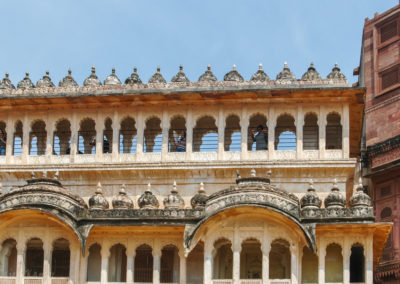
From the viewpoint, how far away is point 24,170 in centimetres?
3438

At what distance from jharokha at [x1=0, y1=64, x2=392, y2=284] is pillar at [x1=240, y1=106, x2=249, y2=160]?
47mm

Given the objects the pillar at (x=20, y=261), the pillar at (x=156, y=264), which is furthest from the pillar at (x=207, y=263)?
the pillar at (x=20, y=261)

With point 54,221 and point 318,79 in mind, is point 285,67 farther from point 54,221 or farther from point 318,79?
point 54,221

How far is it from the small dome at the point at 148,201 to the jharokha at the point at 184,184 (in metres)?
0.05

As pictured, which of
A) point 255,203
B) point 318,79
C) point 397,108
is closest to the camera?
point 255,203

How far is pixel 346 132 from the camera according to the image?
3353 centimetres

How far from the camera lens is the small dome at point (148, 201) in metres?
31.2

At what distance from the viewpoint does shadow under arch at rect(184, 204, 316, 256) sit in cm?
2939

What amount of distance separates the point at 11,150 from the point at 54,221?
5.00 m

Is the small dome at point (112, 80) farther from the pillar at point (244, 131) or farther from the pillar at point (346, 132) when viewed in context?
the pillar at point (346, 132)

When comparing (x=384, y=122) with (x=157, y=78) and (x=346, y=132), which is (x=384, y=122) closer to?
(x=346, y=132)

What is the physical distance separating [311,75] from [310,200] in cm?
582

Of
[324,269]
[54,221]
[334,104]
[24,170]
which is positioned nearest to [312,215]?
[324,269]

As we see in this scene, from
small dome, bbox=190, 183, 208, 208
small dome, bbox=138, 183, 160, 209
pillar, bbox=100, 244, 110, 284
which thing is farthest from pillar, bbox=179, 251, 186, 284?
pillar, bbox=100, 244, 110, 284
